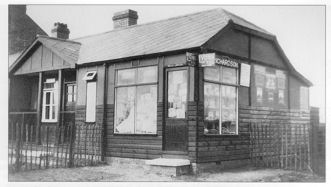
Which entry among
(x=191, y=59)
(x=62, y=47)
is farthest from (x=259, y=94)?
(x=62, y=47)

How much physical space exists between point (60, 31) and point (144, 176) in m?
12.3

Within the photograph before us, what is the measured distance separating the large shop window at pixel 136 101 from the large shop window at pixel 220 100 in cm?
170

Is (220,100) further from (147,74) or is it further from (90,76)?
(90,76)

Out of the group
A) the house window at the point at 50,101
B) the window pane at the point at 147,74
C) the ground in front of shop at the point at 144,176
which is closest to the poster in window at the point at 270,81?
the ground in front of shop at the point at 144,176

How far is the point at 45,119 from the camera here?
60.5 feet

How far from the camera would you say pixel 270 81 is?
16.0m

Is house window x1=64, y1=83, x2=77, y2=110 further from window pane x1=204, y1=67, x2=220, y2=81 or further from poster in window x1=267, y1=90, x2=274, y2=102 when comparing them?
poster in window x1=267, y1=90, x2=274, y2=102

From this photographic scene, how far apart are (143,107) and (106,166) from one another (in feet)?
7.51

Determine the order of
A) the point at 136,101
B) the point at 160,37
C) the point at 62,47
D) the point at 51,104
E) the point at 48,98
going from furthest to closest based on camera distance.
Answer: the point at 48,98 < the point at 51,104 < the point at 62,47 < the point at 160,37 < the point at 136,101

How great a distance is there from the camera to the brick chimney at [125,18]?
1988cm

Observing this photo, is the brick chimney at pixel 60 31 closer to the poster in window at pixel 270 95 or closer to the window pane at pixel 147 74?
the window pane at pixel 147 74

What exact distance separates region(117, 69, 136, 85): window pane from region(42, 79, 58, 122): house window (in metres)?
4.40
